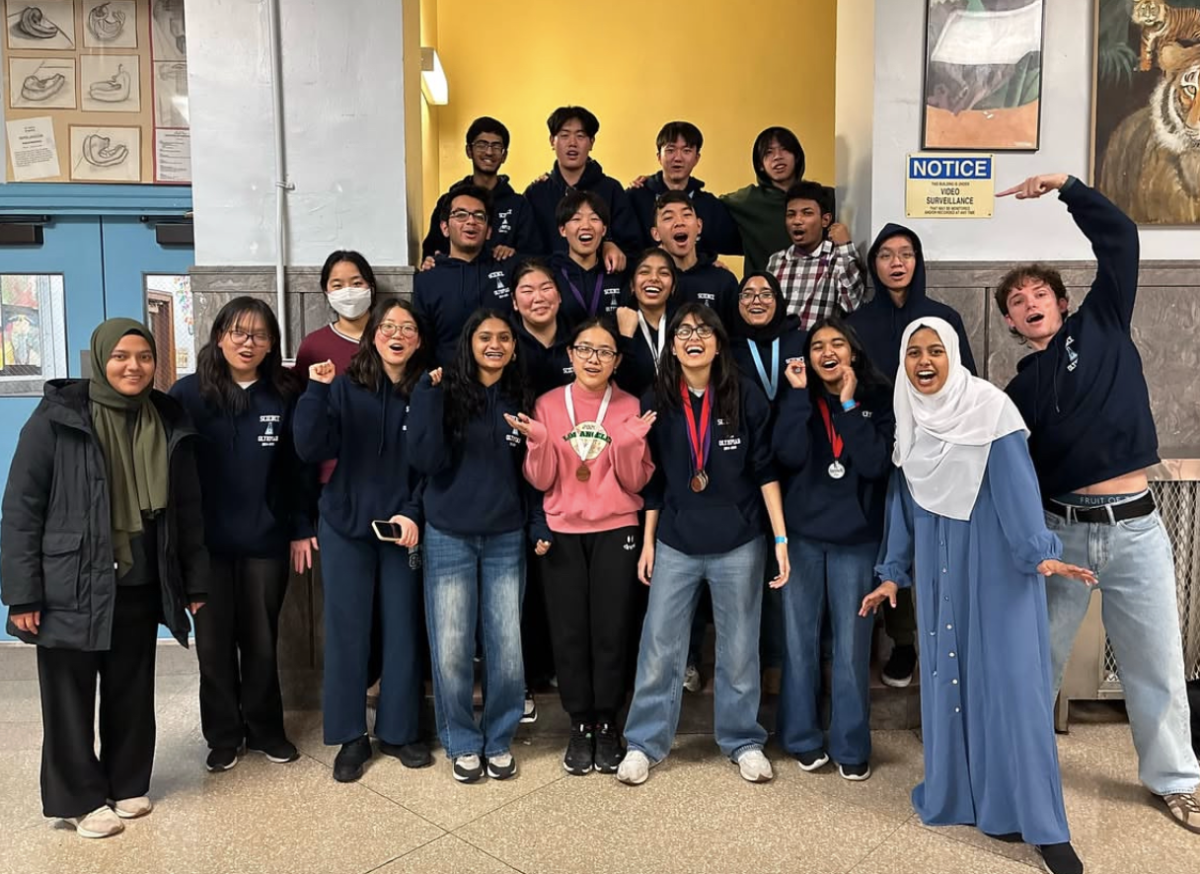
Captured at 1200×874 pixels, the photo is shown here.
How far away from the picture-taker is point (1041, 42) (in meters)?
3.79

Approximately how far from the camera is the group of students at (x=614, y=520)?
259 centimetres

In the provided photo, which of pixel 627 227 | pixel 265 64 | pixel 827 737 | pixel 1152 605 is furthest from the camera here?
pixel 627 227

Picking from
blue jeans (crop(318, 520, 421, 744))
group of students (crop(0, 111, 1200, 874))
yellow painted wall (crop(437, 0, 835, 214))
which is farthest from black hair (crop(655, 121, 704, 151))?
blue jeans (crop(318, 520, 421, 744))

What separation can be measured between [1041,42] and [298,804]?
428 centimetres

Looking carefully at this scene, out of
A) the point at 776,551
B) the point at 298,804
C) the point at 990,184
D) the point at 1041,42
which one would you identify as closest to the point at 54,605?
the point at 298,804

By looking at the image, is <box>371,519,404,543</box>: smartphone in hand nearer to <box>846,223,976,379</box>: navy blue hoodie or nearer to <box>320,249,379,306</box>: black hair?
<box>320,249,379,306</box>: black hair

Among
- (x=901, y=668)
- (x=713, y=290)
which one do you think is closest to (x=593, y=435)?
(x=713, y=290)

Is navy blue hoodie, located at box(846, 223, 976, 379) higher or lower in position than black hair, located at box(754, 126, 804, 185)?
lower

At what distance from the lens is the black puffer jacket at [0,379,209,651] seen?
2570 mm

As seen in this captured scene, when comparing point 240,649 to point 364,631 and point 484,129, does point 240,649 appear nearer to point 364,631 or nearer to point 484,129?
point 364,631

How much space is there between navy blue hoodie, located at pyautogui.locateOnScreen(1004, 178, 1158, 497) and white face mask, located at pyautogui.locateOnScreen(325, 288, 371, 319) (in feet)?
8.12

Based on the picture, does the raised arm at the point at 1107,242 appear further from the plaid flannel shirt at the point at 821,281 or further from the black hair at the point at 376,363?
the black hair at the point at 376,363

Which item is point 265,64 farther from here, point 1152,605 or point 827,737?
point 1152,605

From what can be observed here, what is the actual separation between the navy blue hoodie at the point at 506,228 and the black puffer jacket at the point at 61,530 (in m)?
1.64
